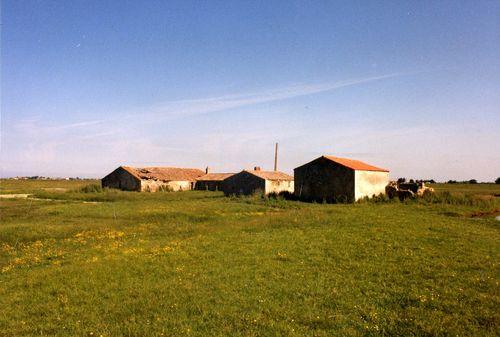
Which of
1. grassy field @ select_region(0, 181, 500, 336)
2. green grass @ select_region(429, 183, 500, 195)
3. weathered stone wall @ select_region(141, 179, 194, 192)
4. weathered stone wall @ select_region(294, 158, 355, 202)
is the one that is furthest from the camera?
green grass @ select_region(429, 183, 500, 195)

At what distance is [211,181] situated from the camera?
7038cm

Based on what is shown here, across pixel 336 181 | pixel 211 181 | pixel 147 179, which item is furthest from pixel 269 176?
pixel 147 179

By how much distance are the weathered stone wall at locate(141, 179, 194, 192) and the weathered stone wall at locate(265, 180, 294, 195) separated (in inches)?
808

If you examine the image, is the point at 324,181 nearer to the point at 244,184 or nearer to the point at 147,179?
the point at 244,184

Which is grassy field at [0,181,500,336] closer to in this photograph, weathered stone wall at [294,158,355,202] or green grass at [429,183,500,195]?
weathered stone wall at [294,158,355,202]

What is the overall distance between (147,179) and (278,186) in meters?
23.4

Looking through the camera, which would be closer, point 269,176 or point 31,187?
point 269,176

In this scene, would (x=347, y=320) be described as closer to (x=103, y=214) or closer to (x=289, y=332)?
(x=289, y=332)

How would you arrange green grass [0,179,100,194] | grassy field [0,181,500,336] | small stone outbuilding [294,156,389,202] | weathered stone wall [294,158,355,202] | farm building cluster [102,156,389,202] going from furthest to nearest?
1. green grass [0,179,100,194]
2. farm building cluster [102,156,389,202]
3. weathered stone wall [294,158,355,202]
4. small stone outbuilding [294,156,389,202]
5. grassy field [0,181,500,336]

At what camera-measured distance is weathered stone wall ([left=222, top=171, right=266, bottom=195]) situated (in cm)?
5431

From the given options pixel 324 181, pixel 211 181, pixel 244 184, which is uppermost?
pixel 211 181

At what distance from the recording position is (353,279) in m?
11.5

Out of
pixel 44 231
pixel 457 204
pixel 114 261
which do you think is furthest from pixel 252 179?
pixel 114 261

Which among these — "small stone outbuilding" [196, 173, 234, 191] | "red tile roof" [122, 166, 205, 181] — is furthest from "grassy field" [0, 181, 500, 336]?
"small stone outbuilding" [196, 173, 234, 191]
